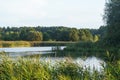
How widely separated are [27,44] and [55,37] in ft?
51.7

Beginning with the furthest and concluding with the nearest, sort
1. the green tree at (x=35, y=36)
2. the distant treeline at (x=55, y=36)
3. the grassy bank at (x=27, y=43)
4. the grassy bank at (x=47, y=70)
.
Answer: the green tree at (x=35, y=36) → the distant treeline at (x=55, y=36) → the grassy bank at (x=27, y=43) → the grassy bank at (x=47, y=70)

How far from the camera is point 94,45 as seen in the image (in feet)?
145

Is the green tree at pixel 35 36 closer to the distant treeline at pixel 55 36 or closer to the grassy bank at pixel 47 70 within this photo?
the distant treeline at pixel 55 36

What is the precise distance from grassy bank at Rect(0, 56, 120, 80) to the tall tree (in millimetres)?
33520

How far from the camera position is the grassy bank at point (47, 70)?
9919mm

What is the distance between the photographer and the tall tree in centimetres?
4391

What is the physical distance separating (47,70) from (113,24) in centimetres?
3462

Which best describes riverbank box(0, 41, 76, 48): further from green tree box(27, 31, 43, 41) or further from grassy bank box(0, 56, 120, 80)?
grassy bank box(0, 56, 120, 80)

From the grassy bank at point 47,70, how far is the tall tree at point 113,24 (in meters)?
33.5

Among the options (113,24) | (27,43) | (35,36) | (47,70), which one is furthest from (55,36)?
(47,70)

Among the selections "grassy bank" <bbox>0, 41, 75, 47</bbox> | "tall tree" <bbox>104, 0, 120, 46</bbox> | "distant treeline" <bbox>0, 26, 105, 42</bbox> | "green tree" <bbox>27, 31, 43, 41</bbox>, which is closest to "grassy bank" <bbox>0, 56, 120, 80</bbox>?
"tall tree" <bbox>104, 0, 120, 46</bbox>

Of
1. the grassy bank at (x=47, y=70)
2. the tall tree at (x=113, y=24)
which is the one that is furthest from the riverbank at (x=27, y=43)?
the grassy bank at (x=47, y=70)

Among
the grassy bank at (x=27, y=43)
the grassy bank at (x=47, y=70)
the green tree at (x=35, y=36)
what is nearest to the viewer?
the grassy bank at (x=47, y=70)

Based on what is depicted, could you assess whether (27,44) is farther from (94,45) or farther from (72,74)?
(72,74)
